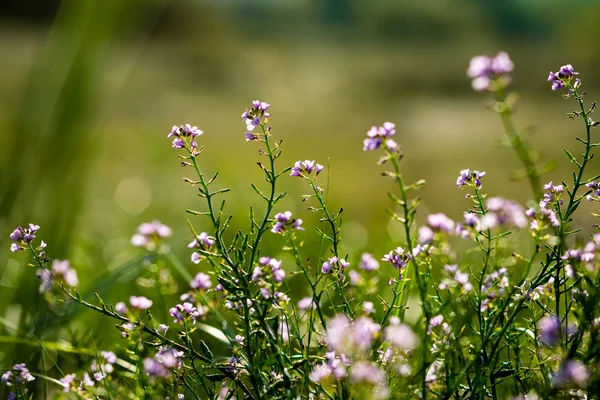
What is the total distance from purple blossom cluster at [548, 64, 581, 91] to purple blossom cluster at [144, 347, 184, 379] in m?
0.66

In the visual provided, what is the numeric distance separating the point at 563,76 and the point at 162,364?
696 millimetres

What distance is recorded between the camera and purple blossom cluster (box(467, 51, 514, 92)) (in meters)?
0.79

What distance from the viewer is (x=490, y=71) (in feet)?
2.61

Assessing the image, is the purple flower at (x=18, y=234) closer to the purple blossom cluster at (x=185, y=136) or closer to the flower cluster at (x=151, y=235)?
the flower cluster at (x=151, y=235)

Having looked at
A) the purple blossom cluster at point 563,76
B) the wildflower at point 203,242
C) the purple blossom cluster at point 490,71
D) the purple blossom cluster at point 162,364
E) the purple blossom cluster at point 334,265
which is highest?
the purple blossom cluster at point 563,76

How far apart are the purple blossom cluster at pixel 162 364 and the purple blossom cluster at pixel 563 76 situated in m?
0.66

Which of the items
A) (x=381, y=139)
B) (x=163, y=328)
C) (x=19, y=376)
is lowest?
(x=19, y=376)

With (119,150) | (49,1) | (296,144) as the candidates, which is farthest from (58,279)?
(49,1)

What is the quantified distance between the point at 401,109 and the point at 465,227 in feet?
22.6

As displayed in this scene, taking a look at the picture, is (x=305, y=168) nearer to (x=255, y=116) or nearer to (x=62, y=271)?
(x=255, y=116)

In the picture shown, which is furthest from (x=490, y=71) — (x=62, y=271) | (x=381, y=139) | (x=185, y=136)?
(x=62, y=271)

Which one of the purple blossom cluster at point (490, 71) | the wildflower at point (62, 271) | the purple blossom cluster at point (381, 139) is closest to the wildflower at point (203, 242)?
the wildflower at point (62, 271)

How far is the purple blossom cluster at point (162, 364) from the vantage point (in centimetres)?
84

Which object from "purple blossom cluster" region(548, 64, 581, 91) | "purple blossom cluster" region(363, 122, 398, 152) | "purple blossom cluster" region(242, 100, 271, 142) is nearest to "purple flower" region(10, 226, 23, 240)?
"purple blossom cluster" region(242, 100, 271, 142)
